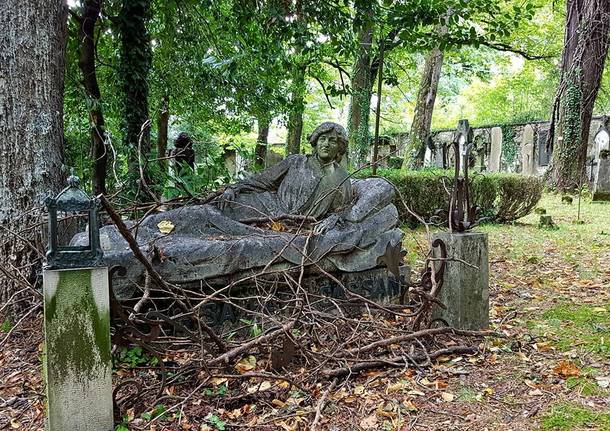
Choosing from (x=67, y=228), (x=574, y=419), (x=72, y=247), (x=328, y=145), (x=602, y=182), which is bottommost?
(x=574, y=419)

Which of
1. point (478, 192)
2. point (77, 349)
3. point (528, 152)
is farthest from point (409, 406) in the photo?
point (528, 152)

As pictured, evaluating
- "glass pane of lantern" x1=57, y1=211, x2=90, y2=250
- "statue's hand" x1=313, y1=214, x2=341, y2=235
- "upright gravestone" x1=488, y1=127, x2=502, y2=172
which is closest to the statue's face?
"statue's hand" x1=313, y1=214, x2=341, y2=235

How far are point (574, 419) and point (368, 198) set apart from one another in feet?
8.31

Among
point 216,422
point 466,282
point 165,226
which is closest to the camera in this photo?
point 216,422

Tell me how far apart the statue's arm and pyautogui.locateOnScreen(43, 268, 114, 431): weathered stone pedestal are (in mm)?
2499

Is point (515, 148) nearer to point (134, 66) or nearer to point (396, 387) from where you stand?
point (134, 66)

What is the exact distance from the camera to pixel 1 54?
4008 mm

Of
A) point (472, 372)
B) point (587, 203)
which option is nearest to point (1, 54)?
point (472, 372)

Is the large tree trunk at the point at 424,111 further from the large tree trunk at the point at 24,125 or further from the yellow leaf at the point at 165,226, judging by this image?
the large tree trunk at the point at 24,125

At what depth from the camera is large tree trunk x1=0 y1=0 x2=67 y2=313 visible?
4039 millimetres

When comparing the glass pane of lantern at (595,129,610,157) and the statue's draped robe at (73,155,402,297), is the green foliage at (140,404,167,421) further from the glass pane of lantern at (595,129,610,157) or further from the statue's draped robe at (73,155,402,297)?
the glass pane of lantern at (595,129,610,157)

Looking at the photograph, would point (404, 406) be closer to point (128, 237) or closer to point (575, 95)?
point (128, 237)

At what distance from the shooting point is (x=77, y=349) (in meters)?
2.55

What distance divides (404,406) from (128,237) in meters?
1.84
